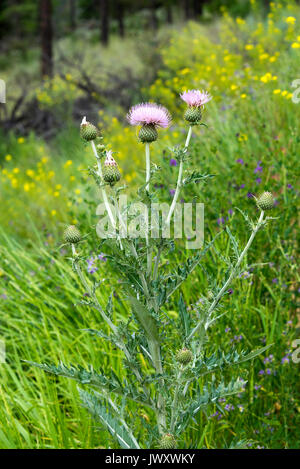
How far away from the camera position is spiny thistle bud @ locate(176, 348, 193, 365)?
152cm

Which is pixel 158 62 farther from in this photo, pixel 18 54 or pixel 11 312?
pixel 18 54

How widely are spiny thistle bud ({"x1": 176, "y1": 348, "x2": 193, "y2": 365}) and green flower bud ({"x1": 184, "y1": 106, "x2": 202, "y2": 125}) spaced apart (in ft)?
2.27

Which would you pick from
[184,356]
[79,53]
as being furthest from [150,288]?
[79,53]

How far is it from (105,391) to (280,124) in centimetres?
324

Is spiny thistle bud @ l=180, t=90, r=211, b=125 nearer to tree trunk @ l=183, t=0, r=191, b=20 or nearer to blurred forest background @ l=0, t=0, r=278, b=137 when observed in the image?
blurred forest background @ l=0, t=0, r=278, b=137

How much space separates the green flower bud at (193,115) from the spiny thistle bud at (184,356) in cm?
69

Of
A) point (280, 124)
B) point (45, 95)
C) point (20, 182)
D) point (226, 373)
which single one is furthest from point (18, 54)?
point (226, 373)

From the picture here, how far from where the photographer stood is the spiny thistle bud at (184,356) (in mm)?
1521

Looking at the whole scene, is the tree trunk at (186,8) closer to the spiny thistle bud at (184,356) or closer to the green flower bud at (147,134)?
the green flower bud at (147,134)

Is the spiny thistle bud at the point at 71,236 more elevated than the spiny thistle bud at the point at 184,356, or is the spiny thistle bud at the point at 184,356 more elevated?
the spiny thistle bud at the point at 71,236

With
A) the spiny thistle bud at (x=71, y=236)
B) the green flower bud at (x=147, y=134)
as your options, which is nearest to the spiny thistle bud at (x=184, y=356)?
the spiny thistle bud at (x=71, y=236)

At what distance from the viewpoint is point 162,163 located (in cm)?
347

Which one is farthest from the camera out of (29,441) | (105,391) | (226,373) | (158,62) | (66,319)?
(158,62)

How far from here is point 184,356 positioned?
5.00ft
